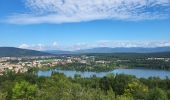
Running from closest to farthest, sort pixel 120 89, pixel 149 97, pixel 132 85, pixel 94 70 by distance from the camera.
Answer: pixel 149 97 → pixel 132 85 → pixel 120 89 → pixel 94 70

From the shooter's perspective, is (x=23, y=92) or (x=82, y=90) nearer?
(x=82, y=90)

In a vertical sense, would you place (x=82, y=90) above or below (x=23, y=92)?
above

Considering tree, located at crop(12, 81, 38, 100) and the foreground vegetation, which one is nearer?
the foreground vegetation

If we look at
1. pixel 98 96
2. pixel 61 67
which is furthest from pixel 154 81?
pixel 61 67

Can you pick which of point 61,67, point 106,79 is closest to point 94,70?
point 61,67

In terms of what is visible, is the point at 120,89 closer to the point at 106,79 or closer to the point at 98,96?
the point at 106,79

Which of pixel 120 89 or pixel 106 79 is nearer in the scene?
pixel 120 89

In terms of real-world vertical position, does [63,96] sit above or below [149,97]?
above

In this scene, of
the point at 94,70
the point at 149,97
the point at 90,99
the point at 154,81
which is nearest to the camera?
the point at 90,99

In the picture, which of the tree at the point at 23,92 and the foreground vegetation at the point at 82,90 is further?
the tree at the point at 23,92
